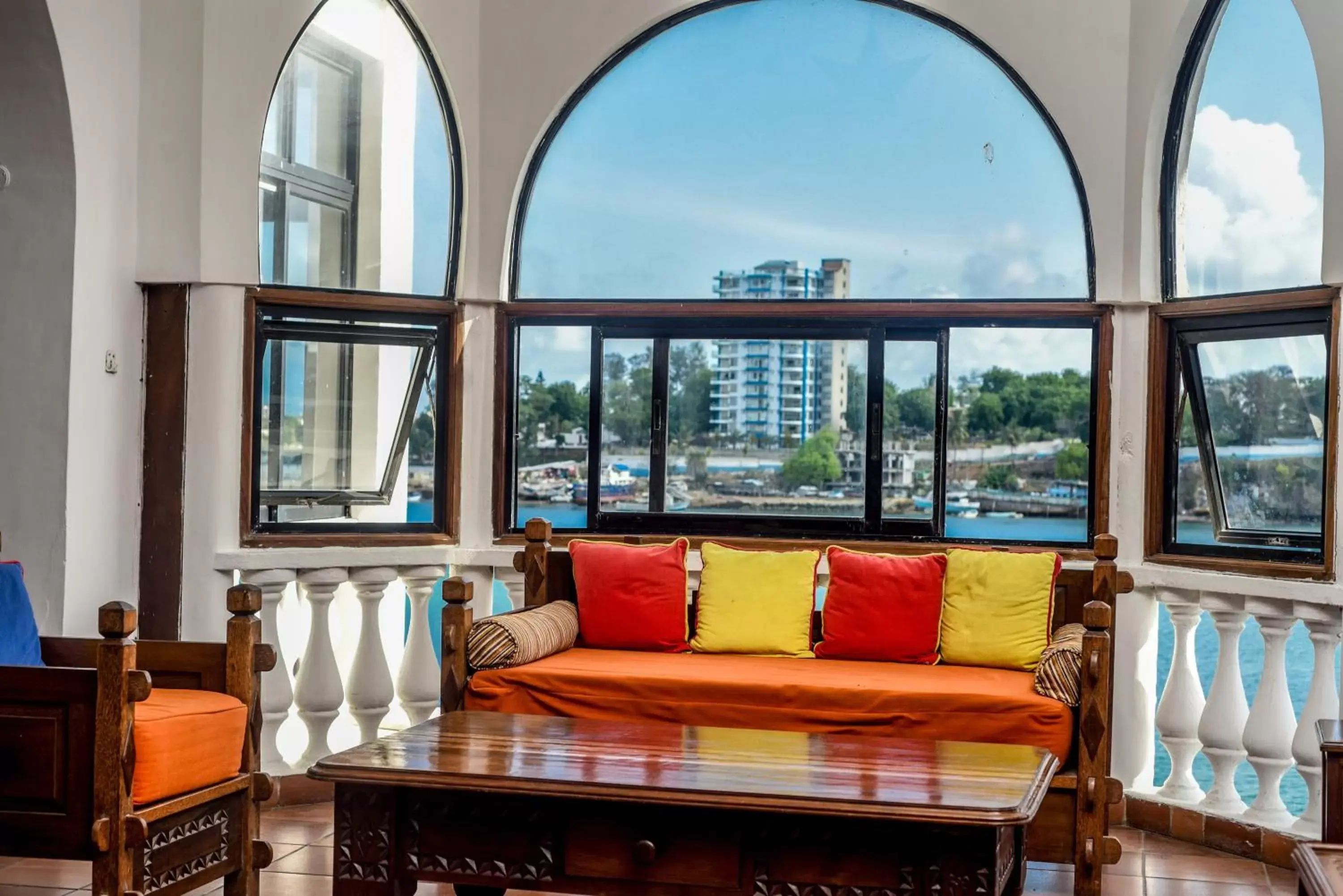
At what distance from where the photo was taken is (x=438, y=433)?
5945 mm

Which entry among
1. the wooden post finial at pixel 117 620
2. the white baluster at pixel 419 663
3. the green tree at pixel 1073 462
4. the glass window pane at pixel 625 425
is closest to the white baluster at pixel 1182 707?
the green tree at pixel 1073 462

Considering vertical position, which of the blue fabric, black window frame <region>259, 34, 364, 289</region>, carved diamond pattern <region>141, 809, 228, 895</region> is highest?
black window frame <region>259, 34, 364, 289</region>

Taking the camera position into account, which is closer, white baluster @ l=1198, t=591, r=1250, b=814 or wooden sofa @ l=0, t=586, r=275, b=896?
wooden sofa @ l=0, t=586, r=275, b=896

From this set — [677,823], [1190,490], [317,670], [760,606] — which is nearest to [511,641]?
[760,606]

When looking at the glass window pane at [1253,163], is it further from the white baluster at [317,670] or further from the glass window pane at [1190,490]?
the white baluster at [317,670]

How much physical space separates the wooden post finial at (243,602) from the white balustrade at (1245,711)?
124 inches

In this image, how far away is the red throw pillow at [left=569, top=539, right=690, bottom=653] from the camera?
532 centimetres

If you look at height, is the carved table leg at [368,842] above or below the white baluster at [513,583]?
below

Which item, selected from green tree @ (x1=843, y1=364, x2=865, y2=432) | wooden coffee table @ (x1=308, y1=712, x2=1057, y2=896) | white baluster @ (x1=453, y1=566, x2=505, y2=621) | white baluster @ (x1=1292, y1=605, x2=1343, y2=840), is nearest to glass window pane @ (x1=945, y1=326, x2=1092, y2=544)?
green tree @ (x1=843, y1=364, x2=865, y2=432)

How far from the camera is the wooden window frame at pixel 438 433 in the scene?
17.9 ft

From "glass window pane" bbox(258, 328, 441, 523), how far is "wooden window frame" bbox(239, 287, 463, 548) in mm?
37

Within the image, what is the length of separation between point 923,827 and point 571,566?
8.18 ft

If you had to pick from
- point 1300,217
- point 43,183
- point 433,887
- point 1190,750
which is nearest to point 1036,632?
point 1190,750

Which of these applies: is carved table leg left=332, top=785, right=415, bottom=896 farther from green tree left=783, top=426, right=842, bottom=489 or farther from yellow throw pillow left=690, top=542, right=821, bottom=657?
green tree left=783, top=426, right=842, bottom=489
